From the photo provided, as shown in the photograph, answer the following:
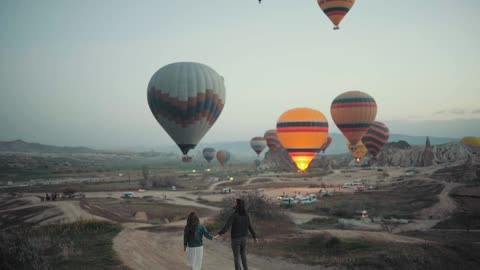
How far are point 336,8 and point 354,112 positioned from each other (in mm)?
20541

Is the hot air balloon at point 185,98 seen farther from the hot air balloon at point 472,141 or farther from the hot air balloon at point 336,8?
the hot air balloon at point 472,141

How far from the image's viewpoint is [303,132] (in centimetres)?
6094

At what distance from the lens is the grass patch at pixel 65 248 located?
13.9m

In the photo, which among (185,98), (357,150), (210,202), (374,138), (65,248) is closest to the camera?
(65,248)

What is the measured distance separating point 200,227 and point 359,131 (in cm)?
6302

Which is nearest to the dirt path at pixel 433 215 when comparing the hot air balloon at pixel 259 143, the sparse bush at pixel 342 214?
the sparse bush at pixel 342 214

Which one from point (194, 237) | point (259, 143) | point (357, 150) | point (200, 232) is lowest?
point (194, 237)

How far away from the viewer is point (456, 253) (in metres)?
17.8

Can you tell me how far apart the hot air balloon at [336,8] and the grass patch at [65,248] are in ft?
138

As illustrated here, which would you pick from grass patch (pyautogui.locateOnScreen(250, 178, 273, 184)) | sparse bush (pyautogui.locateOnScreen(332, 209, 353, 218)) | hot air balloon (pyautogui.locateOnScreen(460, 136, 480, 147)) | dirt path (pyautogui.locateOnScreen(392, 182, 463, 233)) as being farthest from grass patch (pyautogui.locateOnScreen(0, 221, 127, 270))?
hot air balloon (pyautogui.locateOnScreen(460, 136, 480, 147))

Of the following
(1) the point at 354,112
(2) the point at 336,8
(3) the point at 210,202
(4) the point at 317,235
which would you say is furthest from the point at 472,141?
(4) the point at 317,235

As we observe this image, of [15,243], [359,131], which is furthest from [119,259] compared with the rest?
[359,131]

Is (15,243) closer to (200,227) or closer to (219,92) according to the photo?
(200,227)

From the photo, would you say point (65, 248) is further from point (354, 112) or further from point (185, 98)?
point (354, 112)
